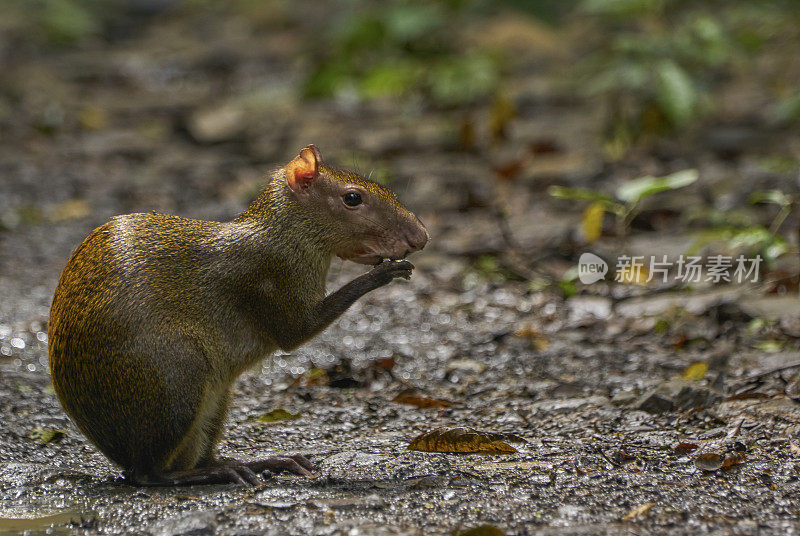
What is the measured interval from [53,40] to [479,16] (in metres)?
6.43

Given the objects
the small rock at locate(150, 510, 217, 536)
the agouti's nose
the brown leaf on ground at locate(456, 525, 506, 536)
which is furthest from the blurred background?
the brown leaf on ground at locate(456, 525, 506, 536)

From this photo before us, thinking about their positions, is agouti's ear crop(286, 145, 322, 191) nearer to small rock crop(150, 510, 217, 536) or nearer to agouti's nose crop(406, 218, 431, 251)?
agouti's nose crop(406, 218, 431, 251)

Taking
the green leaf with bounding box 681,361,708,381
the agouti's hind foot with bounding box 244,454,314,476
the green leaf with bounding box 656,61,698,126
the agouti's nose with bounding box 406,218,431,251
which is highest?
the agouti's nose with bounding box 406,218,431,251

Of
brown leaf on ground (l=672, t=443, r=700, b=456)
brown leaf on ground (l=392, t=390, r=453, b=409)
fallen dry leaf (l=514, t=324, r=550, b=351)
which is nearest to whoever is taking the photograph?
brown leaf on ground (l=672, t=443, r=700, b=456)

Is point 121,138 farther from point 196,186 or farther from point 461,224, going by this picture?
point 461,224

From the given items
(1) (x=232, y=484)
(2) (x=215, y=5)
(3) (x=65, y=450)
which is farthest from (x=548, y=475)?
(2) (x=215, y=5)

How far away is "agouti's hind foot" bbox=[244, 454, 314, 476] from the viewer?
3.54 metres

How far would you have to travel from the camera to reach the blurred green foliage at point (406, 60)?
9.63m

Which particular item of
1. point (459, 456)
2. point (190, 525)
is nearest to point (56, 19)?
point (459, 456)

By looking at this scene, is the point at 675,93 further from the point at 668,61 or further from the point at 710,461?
the point at 710,461

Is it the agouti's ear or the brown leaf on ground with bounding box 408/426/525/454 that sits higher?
the agouti's ear

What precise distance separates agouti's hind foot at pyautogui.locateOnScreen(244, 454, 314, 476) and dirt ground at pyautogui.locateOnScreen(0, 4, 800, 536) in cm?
5

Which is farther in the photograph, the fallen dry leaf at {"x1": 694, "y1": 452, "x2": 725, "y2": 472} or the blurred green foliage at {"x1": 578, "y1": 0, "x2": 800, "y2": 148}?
the blurred green foliage at {"x1": 578, "y1": 0, "x2": 800, "y2": 148}

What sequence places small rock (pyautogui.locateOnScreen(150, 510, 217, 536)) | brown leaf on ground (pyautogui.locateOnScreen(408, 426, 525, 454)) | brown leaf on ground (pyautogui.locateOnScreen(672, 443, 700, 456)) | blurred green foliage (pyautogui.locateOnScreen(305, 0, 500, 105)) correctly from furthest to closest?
blurred green foliage (pyautogui.locateOnScreen(305, 0, 500, 105)) < brown leaf on ground (pyautogui.locateOnScreen(408, 426, 525, 454)) < brown leaf on ground (pyautogui.locateOnScreen(672, 443, 700, 456)) < small rock (pyautogui.locateOnScreen(150, 510, 217, 536))
